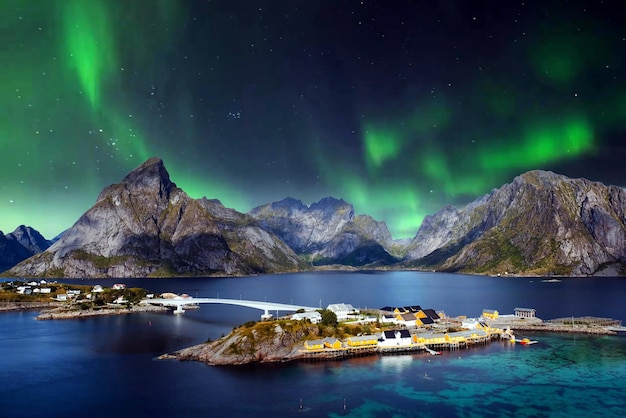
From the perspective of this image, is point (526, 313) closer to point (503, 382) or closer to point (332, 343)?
point (503, 382)

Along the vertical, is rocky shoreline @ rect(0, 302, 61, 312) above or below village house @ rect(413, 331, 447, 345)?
above

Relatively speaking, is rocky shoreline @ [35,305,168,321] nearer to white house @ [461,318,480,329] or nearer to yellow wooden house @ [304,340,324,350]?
yellow wooden house @ [304,340,324,350]

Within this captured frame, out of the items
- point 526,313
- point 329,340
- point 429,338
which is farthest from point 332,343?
point 526,313

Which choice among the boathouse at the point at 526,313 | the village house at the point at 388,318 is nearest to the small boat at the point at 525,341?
the boathouse at the point at 526,313

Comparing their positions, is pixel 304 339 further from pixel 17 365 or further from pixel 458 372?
pixel 17 365

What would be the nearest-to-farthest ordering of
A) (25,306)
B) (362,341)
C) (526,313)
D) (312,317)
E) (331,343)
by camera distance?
1. (331,343)
2. (362,341)
3. (312,317)
4. (526,313)
5. (25,306)

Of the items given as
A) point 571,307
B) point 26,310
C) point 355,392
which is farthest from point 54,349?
point 571,307

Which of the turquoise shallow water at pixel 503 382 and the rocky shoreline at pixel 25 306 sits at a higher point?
the rocky shoreline at pixel 25 306

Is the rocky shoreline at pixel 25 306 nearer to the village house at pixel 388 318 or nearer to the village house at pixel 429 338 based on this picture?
→ the village house at pixel 388 318

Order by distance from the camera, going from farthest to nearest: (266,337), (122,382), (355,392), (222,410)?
(266,337) → (122,382) → (355,392) → (222,410)

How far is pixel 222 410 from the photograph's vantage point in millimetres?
64375

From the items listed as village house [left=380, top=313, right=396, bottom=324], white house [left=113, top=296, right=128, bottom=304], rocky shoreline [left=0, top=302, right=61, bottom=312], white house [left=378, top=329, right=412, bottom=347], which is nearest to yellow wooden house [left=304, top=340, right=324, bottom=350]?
white house [left=378, top=329, right=412, bottom=347]

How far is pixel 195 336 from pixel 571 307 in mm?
131201

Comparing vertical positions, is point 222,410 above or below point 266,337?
below
